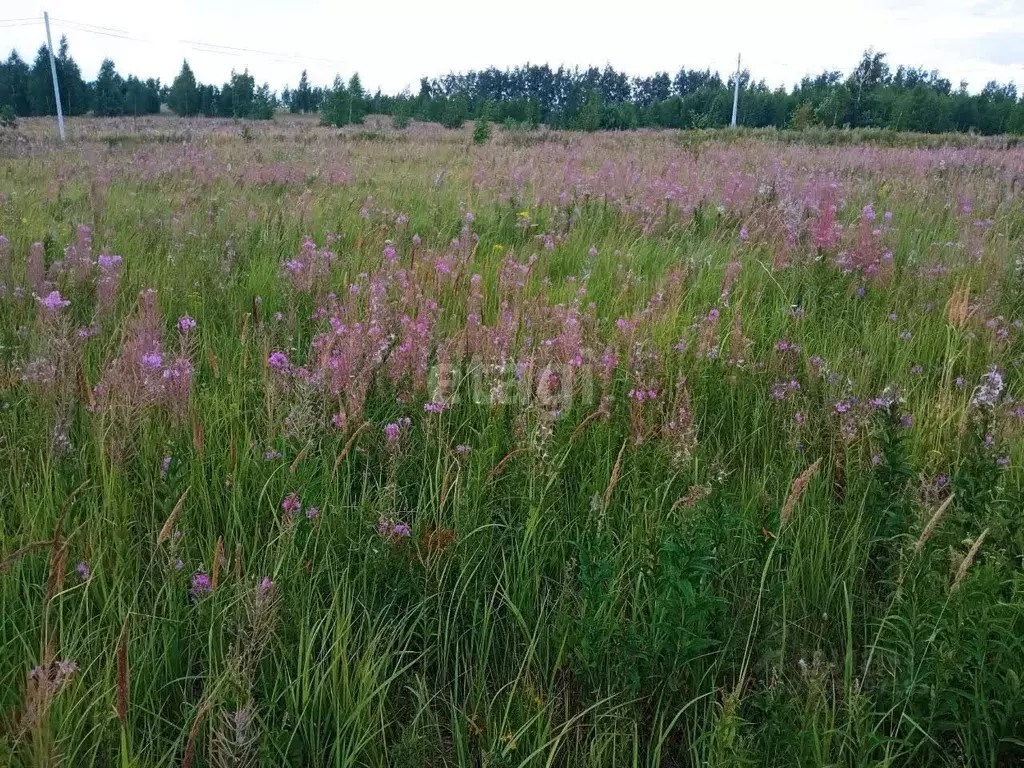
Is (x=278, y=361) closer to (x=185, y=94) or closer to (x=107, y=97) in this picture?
(x=185, y=94)

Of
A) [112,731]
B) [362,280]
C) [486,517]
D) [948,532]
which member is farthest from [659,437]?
[362,280]

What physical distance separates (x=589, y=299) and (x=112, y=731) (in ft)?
10.6

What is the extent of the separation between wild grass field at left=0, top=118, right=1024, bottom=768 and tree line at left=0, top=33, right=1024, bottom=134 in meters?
29.8

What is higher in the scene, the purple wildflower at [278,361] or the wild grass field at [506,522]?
the purple wildflower at [278,361]

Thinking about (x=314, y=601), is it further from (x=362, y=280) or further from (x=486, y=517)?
(x=362, y=280)

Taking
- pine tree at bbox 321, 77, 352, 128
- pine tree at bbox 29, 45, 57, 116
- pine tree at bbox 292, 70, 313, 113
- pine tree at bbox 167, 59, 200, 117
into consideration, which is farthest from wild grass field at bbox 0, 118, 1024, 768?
pine tree at bbox 292, 70, 313, 113

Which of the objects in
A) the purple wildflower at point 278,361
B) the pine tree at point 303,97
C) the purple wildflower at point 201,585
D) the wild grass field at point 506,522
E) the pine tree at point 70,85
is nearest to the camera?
the wild grass field at point 506,522

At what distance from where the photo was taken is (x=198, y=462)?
2.11 metres

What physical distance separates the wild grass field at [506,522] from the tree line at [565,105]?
97.7 ft

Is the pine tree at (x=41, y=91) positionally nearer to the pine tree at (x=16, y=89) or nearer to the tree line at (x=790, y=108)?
the pine tree at (x=16, y=89)

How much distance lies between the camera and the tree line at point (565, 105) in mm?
44000

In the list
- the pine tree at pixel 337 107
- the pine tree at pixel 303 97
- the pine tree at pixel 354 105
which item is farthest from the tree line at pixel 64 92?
the pine tree at pixel 337 107

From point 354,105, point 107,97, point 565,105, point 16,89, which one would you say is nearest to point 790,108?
point 565,105

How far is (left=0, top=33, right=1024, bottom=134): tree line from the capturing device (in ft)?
144
